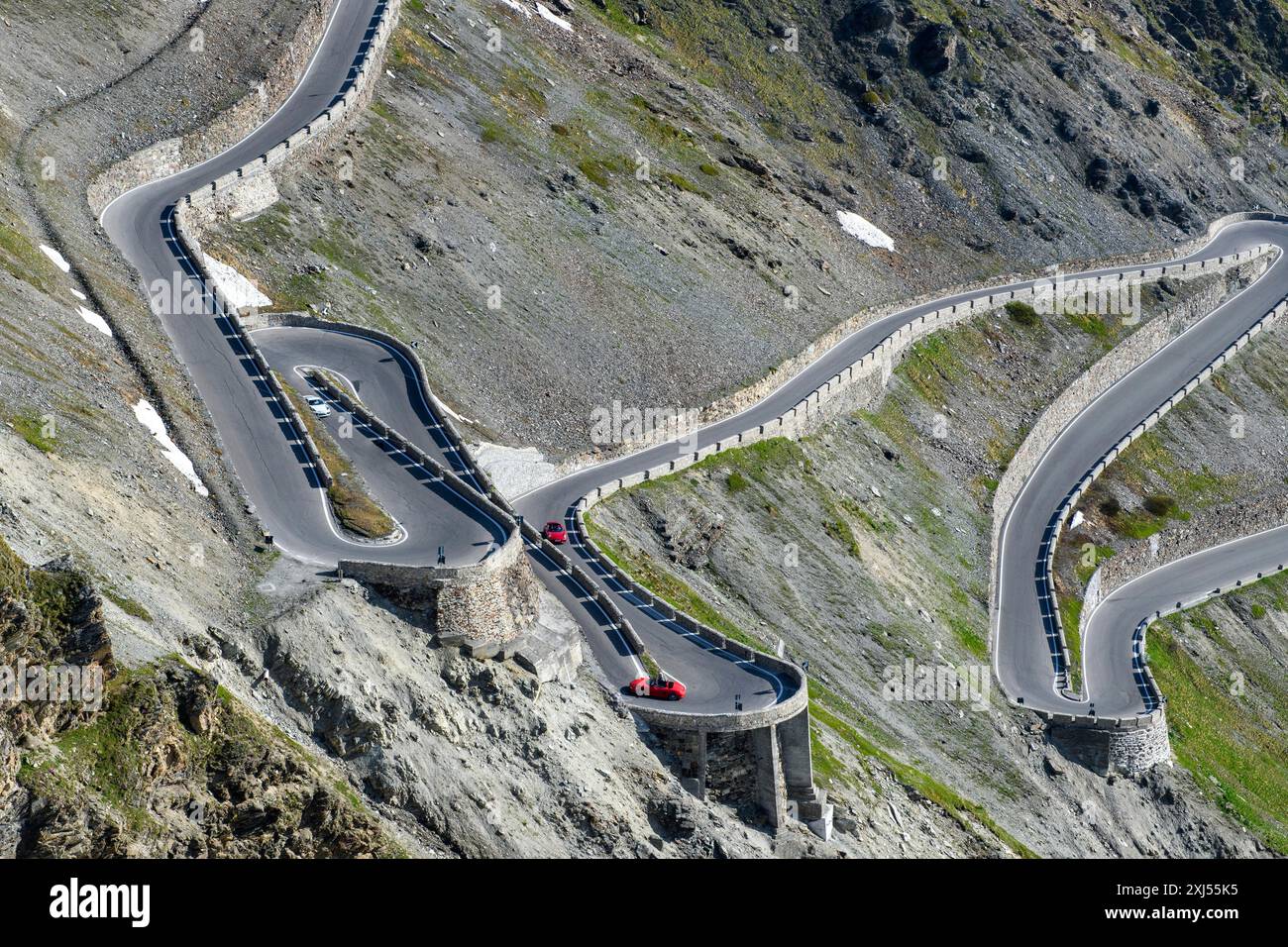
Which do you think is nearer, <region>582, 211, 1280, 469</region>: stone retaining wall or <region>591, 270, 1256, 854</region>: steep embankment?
<region>591, 270, 1256, 854</region>: steep embankment

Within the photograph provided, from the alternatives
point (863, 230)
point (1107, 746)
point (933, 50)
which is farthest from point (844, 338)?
point (933, 50)

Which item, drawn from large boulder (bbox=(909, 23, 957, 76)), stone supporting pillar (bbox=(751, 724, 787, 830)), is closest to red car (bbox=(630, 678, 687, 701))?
stone supporting pillar (bbox=(751, 724, 787, 830))

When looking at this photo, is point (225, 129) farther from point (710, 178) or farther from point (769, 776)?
point (769, 776)

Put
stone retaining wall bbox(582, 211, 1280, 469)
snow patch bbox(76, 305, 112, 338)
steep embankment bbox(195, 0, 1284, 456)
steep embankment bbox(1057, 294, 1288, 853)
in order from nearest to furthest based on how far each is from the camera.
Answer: snow patch bbox(76, 305, 112, 338) < steep embankment bbox(195, 0, 1284, 456) < steep embankment bbox(1057, 294, 1288, 853) < stone retaining wall bbox(582, 211, 1280, 469)

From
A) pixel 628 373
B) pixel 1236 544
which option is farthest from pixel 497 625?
pixel 1236 544

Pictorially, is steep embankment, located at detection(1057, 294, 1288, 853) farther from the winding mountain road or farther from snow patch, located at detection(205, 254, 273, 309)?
snow patch, located at detection(205, 254, 273, 309)

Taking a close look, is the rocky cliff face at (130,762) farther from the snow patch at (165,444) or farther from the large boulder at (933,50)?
the large boulder at (933,50)

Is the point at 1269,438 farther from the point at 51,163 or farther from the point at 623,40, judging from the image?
the point at 51,163

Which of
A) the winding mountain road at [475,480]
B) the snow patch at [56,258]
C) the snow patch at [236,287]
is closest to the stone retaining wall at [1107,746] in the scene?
the winding mountain road at [475,480]
